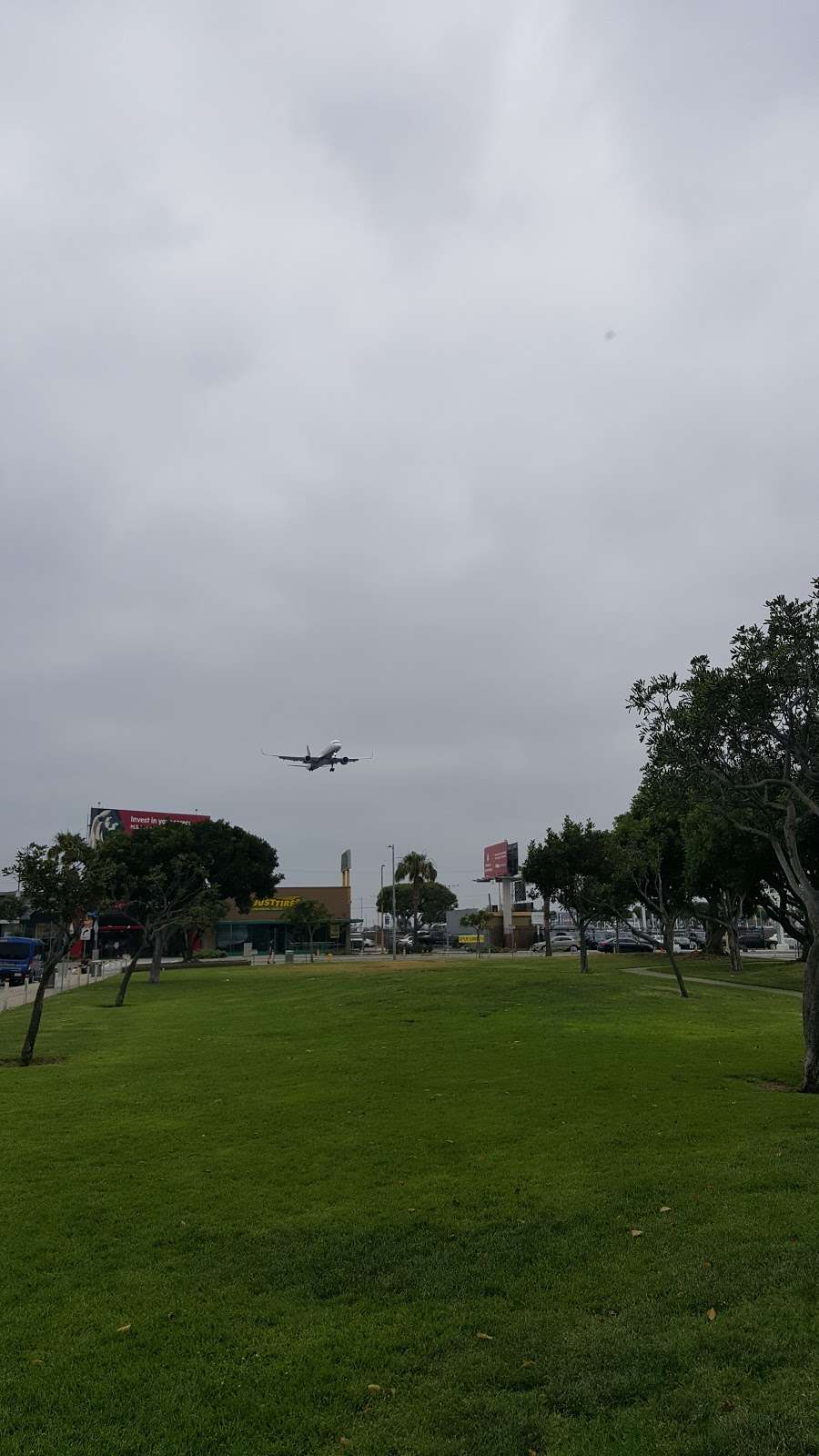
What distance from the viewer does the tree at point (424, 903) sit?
11150 cm

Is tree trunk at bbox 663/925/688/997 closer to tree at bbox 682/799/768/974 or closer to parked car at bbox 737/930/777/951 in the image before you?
tree at bbox 682/799/768/974

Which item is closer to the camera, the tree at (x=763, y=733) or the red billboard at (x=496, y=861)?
the tree at (x=763, y=733)

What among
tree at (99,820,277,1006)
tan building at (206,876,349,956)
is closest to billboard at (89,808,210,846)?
tan building at (206,876,349,956)

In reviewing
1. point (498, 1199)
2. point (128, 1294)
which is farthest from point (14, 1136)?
point (498, 1199)

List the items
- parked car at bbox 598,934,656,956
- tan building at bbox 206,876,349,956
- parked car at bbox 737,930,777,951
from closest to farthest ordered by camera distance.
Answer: parked car at bbox 598,934,656,956 → parked car at bbox 737,930,777,951 → tan building at bbox 206,876,349,956

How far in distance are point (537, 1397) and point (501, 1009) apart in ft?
71.9

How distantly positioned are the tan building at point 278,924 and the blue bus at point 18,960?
34.5 m

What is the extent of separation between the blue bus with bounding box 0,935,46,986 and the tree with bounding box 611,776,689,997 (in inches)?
1188

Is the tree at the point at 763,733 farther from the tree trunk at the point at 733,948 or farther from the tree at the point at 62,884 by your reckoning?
the tree trunk at the point at 733,948

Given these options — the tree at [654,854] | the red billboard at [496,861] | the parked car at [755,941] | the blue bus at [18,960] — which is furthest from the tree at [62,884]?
the red billboard at [496,861]

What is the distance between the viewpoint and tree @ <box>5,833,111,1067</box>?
62.6ft

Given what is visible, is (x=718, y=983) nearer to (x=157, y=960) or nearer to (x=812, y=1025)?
(x=812, y=1025)

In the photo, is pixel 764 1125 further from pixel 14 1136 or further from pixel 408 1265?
pixel 14 1136

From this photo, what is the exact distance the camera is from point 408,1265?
702 centimetres
